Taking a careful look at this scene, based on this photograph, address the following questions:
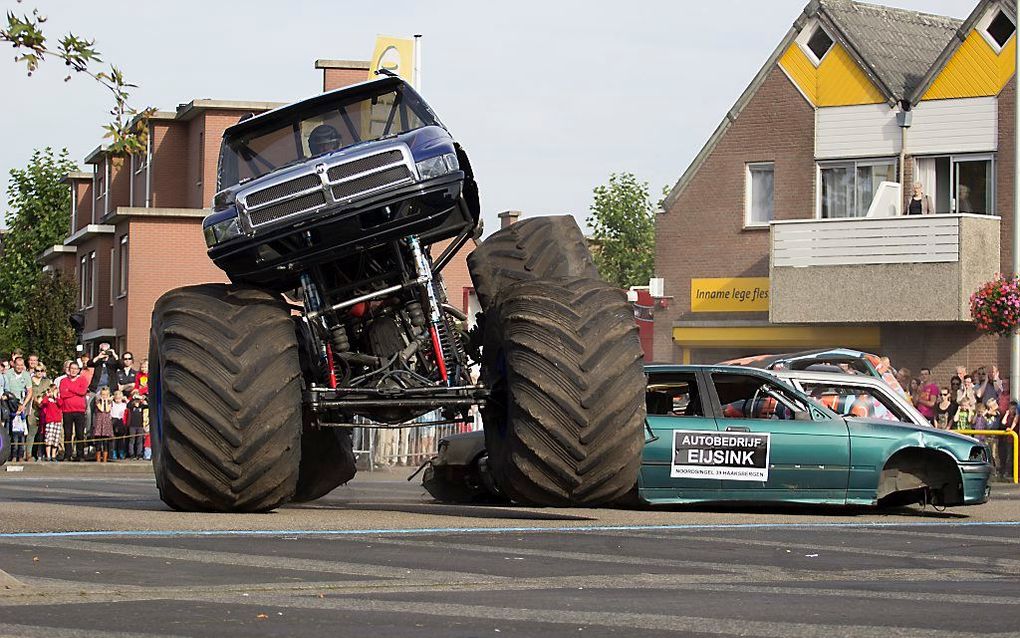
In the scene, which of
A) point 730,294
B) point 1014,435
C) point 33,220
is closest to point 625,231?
point 33,220

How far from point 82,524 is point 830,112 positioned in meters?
31.4

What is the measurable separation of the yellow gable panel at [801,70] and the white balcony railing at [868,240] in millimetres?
2979

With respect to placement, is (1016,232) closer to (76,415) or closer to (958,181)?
(958,181)

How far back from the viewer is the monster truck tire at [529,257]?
15.9 m

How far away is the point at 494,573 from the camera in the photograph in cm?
1038

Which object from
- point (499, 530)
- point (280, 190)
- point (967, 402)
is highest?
point (280, 190)

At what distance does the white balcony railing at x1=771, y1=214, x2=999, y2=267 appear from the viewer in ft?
129

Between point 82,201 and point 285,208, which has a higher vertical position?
point 82,201

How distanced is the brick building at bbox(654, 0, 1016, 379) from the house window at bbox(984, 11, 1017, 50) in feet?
0.18

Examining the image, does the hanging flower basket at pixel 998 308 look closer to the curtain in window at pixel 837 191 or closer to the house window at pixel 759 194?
the curtain in window at pixel 837 191

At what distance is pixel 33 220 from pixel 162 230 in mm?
23527

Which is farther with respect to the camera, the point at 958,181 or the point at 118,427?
the point at 958,181

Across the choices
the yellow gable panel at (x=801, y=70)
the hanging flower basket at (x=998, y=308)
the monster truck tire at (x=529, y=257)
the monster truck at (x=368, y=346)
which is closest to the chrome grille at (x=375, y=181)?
the monster truck at (x=368, y=346)

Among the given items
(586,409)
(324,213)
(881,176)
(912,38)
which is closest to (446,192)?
(324,213)
